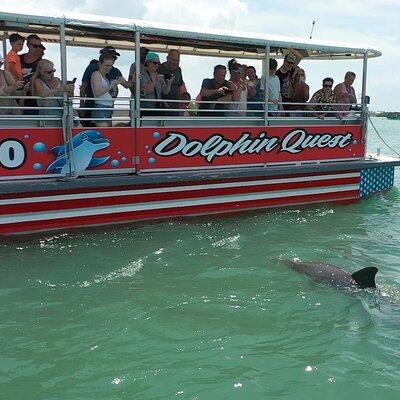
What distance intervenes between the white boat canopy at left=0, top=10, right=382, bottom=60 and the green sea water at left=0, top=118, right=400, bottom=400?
108 inches

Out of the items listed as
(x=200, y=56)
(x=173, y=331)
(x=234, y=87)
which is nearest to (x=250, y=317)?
(x=173, y=331)

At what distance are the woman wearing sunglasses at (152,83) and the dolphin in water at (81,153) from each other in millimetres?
971

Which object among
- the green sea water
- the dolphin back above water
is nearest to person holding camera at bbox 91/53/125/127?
the green sea water

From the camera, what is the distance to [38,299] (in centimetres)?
542

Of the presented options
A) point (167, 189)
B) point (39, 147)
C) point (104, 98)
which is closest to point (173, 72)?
point (104, 98)

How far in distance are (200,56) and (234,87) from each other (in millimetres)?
2414

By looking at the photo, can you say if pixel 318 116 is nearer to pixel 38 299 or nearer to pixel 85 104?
pixel 85 104

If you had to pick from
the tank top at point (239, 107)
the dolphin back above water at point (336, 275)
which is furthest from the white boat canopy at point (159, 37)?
the dolphin back above water at point (336, 275)

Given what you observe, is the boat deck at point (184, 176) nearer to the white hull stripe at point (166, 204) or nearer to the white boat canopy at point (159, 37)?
the white hull stripe at point (166, 204)

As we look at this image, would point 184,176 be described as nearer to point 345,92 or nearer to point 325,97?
point 325,97

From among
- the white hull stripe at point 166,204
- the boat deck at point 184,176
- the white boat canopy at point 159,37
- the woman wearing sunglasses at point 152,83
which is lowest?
the white hull stripe at point 166,204

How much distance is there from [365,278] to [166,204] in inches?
132

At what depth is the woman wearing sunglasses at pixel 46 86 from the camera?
7.01m

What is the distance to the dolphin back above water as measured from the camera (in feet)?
18.9
